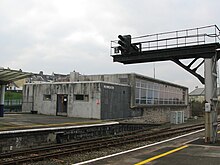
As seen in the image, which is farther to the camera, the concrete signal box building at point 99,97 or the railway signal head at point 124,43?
the concrete signal box building at point 99,97

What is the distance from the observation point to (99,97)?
23469 mm

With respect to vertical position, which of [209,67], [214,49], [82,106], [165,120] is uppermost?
[214,49]

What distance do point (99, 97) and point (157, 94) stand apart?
13385 mm

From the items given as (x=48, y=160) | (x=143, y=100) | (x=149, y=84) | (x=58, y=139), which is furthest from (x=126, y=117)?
(x=48, y=160)

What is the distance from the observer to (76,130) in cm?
1608

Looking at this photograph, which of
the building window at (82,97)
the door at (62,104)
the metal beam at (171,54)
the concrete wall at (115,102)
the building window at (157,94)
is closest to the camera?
the metal beam at (171,54)

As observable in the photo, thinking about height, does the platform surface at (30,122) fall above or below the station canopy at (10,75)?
below

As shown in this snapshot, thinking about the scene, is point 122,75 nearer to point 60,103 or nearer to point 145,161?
point 60,103

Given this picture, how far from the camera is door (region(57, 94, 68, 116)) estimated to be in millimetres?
26172

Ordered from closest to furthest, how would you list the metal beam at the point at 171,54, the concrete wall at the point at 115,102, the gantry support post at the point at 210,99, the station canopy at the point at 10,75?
the gantry support post at the point at 210,99 < the metal beam at the point at 171,54 < the station canopy at the point at 10,75 < the concrete wall at the point at 115,102

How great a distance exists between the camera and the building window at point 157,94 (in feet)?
96.1

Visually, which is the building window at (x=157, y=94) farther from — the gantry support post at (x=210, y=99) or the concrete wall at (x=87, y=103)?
the gantry support post at (x=210, y=99)

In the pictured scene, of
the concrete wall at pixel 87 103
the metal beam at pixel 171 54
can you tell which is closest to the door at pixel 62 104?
the concrete wall at pixel 87 103

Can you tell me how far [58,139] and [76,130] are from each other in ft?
6.54
